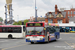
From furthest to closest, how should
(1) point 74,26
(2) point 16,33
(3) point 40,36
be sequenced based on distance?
1. (1) point 74,26
2. (2) point 16,33
3. (3) point 40,36

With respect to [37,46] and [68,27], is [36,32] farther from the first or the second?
[68,27]

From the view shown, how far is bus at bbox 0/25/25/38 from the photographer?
3164 cm

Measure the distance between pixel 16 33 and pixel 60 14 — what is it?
57026 mm

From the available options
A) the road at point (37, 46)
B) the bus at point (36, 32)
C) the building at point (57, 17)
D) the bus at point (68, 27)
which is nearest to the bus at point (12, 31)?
the road at point (37, 46)

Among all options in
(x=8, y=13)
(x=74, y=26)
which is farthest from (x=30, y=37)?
(x=74, y=26)

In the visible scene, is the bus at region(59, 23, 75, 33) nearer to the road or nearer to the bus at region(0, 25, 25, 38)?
the bus at region(0, 25, 25, 38)

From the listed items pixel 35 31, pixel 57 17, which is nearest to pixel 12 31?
pixel 35 31

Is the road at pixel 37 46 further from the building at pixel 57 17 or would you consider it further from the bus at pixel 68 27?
the building at pixel 57 17

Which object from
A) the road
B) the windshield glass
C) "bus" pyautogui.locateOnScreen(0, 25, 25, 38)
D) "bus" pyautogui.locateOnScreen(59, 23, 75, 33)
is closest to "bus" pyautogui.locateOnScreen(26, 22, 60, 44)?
the windshield glass

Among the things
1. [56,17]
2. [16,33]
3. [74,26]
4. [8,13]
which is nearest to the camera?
[16,33]

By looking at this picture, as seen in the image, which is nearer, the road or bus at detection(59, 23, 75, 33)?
the road

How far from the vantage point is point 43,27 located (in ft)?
64.2

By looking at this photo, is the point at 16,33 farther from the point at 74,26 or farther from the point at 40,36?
the point at 74,26

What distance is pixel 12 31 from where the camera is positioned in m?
32.0
